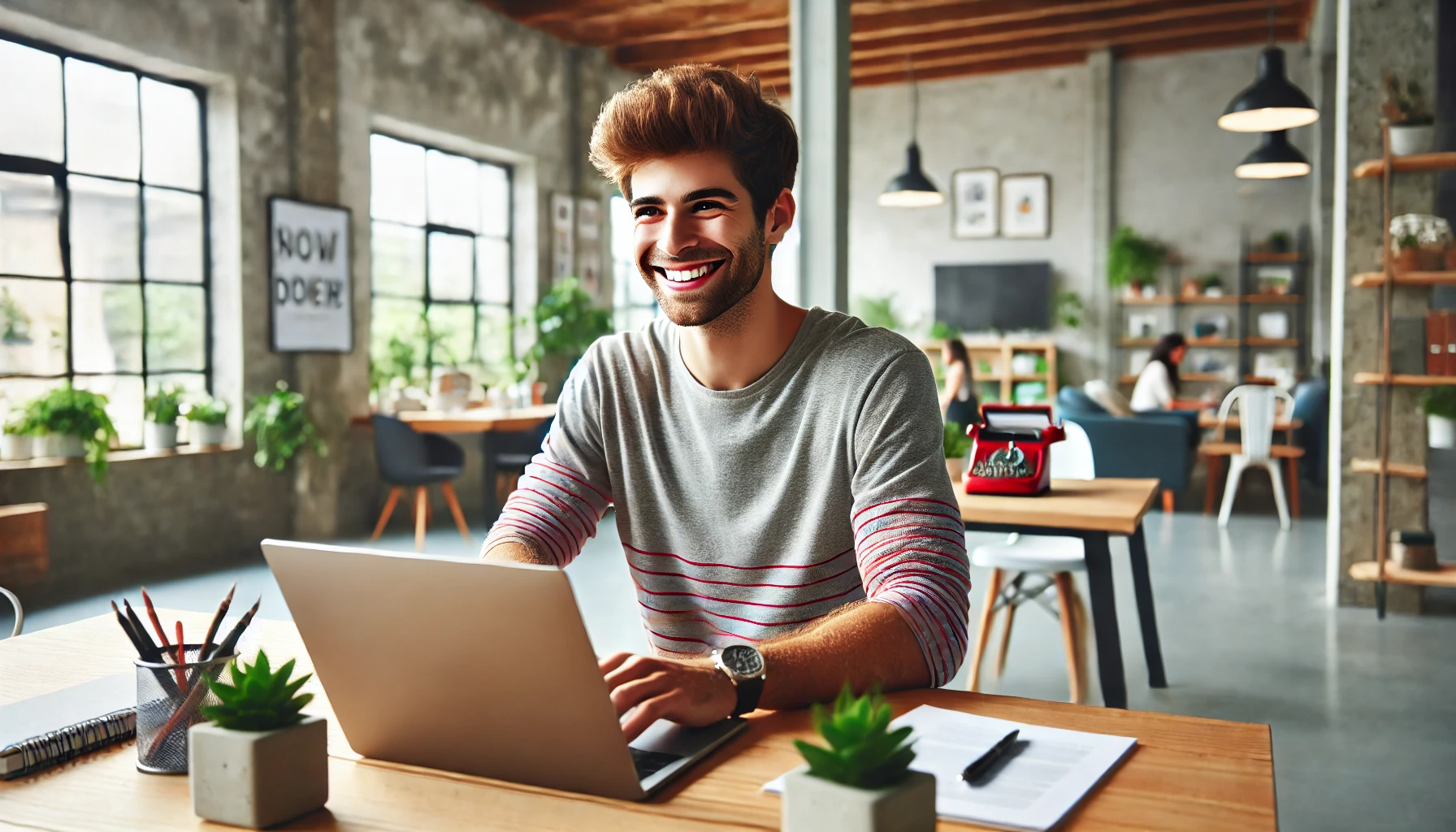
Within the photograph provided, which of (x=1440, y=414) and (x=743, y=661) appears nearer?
(x=743, y=661)

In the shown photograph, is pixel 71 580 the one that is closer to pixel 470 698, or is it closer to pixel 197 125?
pixel 197 125

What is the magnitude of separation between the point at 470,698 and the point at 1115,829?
0.52 m

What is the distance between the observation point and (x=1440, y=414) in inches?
190

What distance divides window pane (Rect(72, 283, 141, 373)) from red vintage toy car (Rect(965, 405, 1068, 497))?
4.60 meters

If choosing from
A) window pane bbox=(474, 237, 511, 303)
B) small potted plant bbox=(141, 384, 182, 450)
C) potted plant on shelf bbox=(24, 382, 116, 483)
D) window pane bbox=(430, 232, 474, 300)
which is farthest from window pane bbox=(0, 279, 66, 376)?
window pane bbox=(474, 237, 511, 303)

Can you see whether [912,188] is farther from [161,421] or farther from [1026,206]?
[161,421]

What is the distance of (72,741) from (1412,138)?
5109 millimetres

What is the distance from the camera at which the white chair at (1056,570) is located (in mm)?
3250

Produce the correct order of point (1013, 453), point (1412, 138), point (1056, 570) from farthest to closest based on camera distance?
point (1412, 138), point (1056, 570), point (1013, 453)

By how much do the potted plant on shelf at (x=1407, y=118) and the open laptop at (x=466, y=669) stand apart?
4.74 metres

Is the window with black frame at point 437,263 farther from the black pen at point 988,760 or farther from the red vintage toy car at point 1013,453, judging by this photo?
the black pen at point 988,760

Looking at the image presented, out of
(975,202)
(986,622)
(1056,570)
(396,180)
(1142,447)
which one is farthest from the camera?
(975,202)

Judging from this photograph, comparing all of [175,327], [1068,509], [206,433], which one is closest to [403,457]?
[206,433]

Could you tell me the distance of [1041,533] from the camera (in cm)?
285
